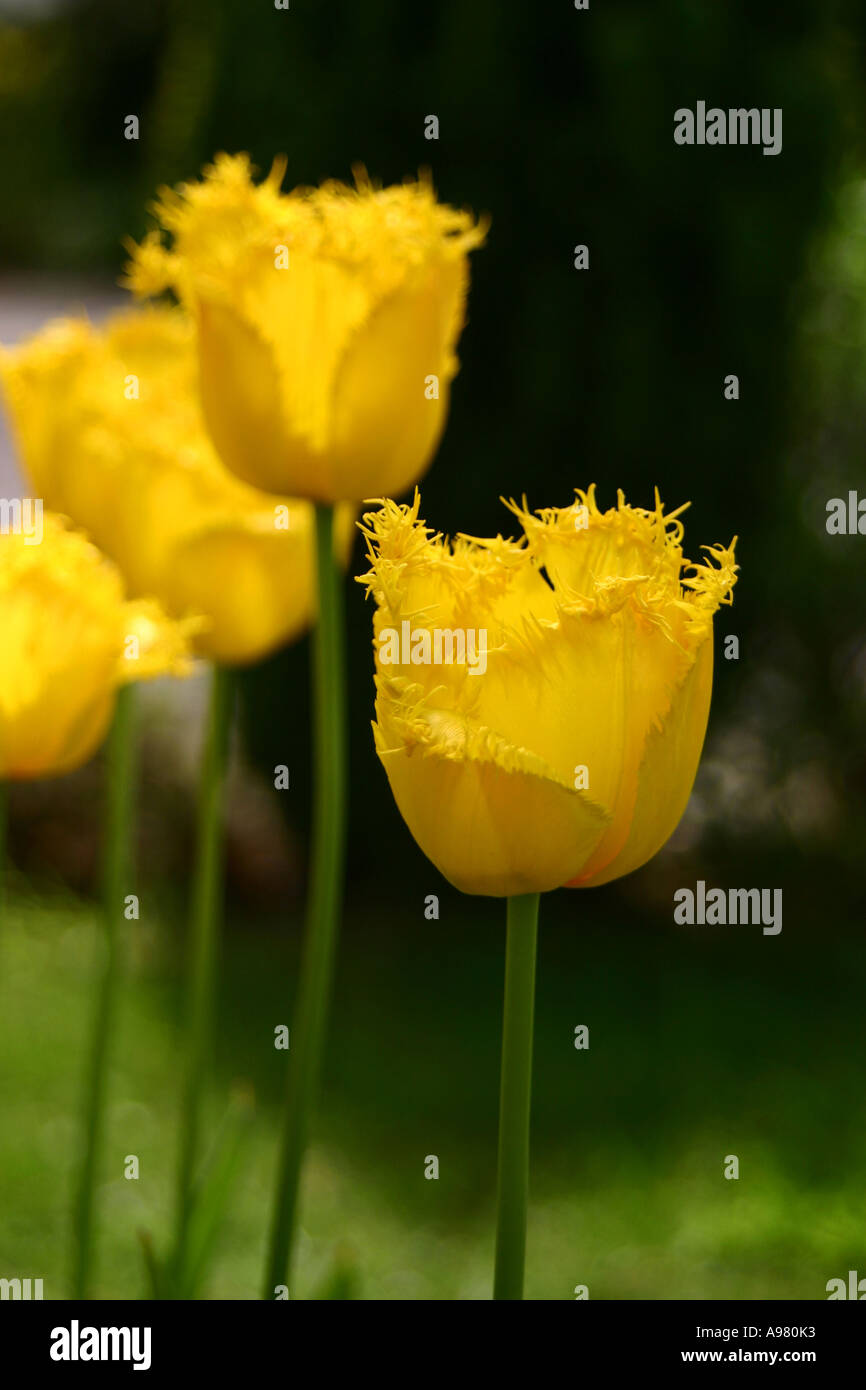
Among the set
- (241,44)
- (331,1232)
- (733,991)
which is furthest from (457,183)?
(331,1232)

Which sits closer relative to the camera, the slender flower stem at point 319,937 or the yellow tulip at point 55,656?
the slender flower stem at point 319,937

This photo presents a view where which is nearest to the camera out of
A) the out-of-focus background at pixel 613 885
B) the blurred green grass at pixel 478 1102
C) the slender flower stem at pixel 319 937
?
the slender flower stem at pixel 319 937

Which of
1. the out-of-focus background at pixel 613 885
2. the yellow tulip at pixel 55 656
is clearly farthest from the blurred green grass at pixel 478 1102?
the yellow tulip at pixel 55 656

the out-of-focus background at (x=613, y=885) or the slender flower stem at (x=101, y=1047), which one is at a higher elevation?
the out-of-focus background at (x=613, y=885)

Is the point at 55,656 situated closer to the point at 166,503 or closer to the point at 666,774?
the point at 166,503

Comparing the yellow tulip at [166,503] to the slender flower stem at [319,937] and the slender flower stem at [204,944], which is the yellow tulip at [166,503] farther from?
the slender flower stem at [319,937]

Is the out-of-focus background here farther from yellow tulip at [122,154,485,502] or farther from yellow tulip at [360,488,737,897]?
yellow tulip at [360,488,737,897]

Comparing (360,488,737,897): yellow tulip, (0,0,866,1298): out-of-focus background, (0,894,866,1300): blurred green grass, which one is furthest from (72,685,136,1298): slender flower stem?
(0,0,866,1298): out-of-focus background
